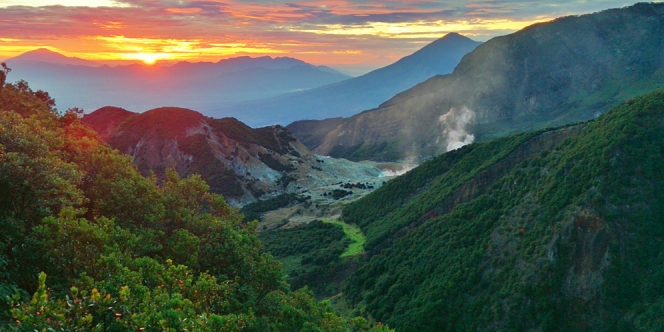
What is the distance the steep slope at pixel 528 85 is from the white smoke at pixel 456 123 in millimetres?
328

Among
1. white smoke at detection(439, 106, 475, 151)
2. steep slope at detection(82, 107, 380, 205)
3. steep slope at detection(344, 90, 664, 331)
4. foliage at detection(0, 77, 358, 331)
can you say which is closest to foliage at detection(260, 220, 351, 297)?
steep slope at detection(344, 90, 664, 331)

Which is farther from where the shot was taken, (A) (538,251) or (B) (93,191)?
(A) (538,251)

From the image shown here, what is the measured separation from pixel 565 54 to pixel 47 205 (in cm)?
17028

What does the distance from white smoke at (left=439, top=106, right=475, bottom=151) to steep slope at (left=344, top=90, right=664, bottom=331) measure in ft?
343

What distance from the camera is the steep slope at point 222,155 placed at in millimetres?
89425

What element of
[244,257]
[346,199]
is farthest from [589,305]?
[346,199]

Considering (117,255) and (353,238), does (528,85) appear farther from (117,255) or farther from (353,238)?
(117,255)

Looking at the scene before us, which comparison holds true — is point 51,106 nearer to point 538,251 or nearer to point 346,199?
point 538,251

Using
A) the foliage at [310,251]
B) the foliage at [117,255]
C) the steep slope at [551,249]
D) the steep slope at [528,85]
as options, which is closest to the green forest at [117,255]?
the foliage at [117,255]

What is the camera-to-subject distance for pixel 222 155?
93312 millimetres

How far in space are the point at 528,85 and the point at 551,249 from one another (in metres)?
141

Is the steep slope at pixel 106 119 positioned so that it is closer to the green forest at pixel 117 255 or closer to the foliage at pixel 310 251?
the foliage at pixel 310 251

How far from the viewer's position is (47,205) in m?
13.6

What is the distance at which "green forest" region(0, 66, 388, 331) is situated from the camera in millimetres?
8961
